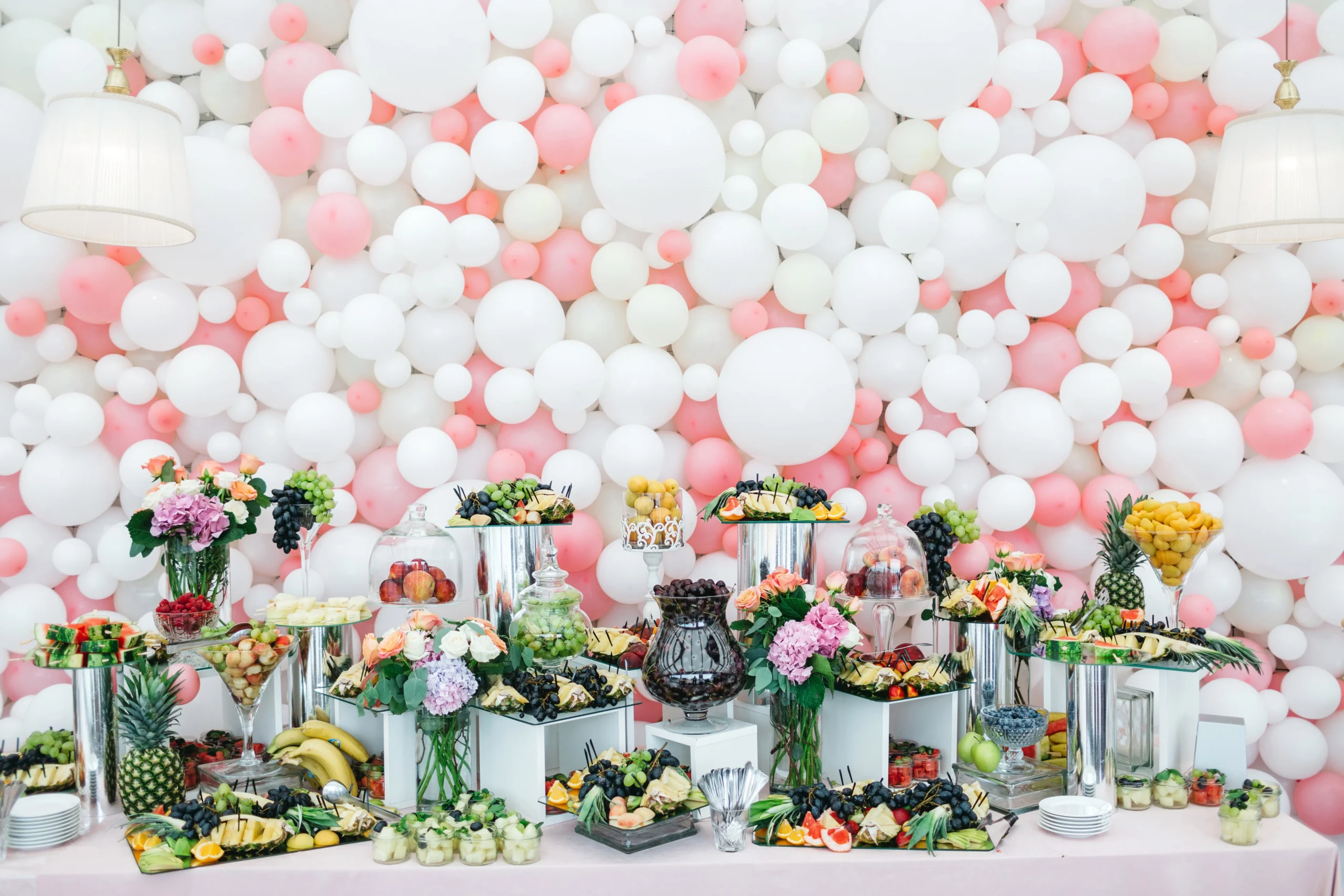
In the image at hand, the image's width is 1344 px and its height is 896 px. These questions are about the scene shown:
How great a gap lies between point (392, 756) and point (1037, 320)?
2.92 m

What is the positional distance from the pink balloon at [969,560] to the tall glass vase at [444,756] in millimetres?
1938

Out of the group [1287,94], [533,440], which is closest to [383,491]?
[533,440]

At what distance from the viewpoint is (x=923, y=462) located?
390cm

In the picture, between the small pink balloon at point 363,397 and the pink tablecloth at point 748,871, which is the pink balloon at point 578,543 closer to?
the small pink balloon at point 363,397

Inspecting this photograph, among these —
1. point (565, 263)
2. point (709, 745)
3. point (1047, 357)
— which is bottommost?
point (709, 745)

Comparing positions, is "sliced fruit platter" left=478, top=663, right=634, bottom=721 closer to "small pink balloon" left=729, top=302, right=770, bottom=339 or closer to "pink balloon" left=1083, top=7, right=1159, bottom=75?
"small pink balloon" left=729, top=302, right=770, bottom=339

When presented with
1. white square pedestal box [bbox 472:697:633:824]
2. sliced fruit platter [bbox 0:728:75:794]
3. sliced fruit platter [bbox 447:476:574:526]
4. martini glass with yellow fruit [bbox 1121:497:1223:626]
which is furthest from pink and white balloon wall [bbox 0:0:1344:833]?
white square pedestal box [bbox 472:697:633:824]

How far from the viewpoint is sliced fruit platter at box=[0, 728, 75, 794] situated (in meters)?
2.85

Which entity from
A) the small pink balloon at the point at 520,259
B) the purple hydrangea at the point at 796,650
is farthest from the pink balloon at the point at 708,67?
the purple hydrangea at the point at 796,650

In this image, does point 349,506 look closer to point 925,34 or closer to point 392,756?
point 392,756

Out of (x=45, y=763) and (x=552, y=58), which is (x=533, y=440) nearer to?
(x=552, y=58)

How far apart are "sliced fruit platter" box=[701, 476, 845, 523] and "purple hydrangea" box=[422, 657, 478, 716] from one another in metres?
0.98

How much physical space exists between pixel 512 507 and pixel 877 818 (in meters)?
1.40

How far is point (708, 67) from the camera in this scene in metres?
3.73
